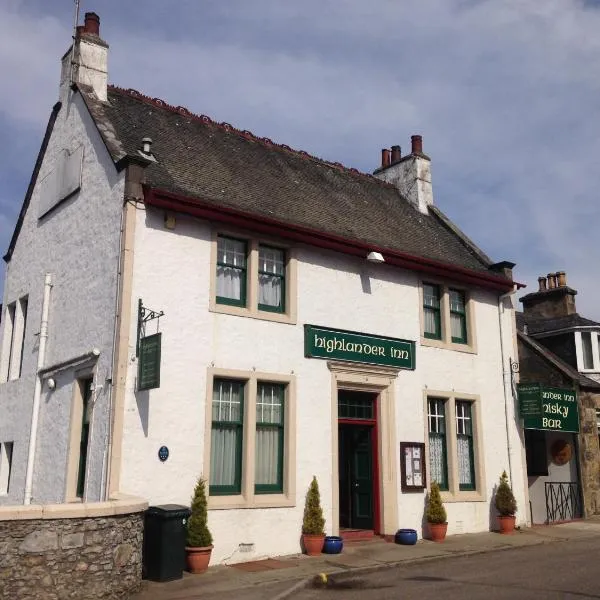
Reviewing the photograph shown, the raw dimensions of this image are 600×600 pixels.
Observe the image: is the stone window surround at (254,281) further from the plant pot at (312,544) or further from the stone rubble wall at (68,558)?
the stone rubble wall at (68,558)

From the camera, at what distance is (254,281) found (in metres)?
14.0

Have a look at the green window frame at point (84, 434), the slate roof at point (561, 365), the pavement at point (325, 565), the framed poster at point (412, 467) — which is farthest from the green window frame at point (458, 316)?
the green window frame at point (84, 434)

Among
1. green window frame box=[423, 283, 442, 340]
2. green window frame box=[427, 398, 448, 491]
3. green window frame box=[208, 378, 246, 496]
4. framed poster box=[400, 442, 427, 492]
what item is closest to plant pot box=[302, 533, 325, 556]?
green window frame box=[208, 378, 246, 496]

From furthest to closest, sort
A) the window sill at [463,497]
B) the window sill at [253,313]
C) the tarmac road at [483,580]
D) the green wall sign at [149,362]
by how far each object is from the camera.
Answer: the window sill at [463,497] < the window sill at [253,313] < the green wall sign at [149,362] < the tarmac road at [483,580]

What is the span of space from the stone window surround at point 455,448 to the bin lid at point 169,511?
21.8ft

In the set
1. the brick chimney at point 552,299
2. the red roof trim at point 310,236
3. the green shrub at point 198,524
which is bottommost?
the green shrub at point 198,524

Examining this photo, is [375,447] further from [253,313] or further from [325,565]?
[253,313]

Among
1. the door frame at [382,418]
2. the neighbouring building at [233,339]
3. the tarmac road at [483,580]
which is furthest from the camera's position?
the door frame at [382,418]

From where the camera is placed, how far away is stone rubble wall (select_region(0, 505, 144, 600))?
858cm

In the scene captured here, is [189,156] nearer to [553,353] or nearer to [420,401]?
[420,401]

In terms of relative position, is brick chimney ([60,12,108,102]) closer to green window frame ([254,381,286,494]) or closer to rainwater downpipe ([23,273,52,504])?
rainwater downpipe ([23,273,52,504])

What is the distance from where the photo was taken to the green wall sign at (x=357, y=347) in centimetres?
1456

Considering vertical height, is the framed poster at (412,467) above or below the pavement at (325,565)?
above

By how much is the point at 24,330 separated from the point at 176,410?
18.9ft
